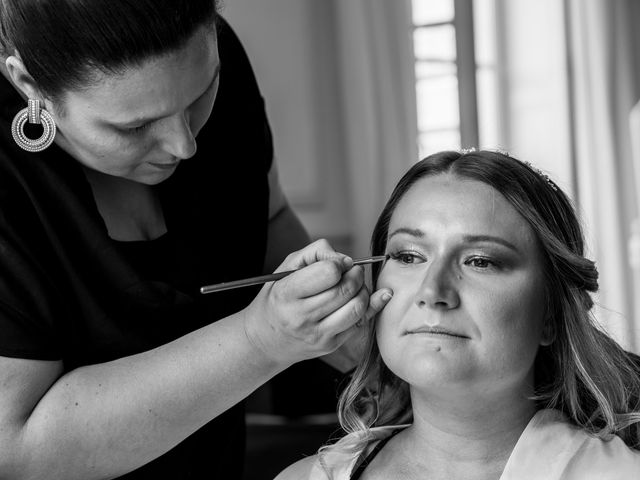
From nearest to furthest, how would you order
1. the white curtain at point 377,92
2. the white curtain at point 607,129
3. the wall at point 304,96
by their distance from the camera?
the white curtain at point 607,129
the white curtain at point 377,92
the wall at point 304,96

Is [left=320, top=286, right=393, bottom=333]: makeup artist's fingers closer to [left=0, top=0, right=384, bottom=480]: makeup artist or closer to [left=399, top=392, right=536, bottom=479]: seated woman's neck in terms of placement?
[left=0, top=0, right=384, bottom=480]: makeup artist

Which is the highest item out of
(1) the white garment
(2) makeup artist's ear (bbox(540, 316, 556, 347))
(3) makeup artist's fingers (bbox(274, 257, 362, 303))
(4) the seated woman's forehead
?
(4) the seated woman's forehead

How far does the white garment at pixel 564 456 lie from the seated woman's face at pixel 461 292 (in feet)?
0.27

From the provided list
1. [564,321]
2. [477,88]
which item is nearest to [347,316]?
[564,321]

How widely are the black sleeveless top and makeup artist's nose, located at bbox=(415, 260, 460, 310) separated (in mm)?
486

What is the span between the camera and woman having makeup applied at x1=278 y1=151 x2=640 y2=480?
1.26 meters

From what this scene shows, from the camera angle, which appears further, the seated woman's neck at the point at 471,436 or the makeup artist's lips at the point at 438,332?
the seated woman's neck at the point at 471,436

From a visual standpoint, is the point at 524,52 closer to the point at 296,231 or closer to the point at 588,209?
the point at 588,209

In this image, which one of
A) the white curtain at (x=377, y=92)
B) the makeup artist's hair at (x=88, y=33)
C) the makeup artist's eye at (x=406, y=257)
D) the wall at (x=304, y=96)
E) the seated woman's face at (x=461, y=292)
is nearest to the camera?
the makeup artist's hair at (x=88, y=33)

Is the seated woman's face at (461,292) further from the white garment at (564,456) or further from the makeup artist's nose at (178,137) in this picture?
the makeup artist's nose at (178,137)

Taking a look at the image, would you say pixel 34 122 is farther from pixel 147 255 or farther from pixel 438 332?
pixel 438 332

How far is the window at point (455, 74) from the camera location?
3.31 m

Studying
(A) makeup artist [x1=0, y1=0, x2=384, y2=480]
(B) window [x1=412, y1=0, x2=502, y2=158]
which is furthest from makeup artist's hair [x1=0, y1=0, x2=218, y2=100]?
(B) window [x1=412, y1=0, x2=502, y2=158]

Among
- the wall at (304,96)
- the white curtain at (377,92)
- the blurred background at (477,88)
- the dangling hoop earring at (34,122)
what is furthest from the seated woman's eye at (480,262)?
the wall at (304,96)
